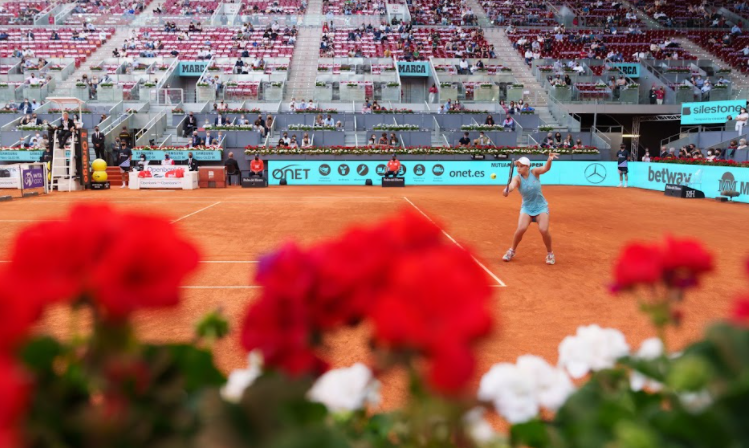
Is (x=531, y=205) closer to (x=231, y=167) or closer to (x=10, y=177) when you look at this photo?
(x=231, y=167)

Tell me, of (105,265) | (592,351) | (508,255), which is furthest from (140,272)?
(508,255)

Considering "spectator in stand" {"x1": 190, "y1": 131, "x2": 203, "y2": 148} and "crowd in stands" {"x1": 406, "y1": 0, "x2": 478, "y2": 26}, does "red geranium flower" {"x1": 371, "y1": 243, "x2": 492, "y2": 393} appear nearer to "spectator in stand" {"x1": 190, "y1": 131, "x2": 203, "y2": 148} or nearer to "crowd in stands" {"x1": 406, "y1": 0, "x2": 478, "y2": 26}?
"spectator in stand" {"x1": 190, "y1": 131, "x2": 203, "y2": 148}

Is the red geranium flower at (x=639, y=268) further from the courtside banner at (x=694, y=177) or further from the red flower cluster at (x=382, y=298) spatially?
the courtside banner at (x=694, y=177)

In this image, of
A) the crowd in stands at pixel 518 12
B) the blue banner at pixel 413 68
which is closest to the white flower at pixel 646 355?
the blue banner at pixel 413 68

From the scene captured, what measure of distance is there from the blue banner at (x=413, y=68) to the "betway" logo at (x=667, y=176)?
1840 cm

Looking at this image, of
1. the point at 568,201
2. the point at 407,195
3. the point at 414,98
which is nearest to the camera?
the point at 568,201

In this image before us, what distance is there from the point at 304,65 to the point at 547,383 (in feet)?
141

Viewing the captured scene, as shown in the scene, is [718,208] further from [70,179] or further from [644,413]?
[70,179]

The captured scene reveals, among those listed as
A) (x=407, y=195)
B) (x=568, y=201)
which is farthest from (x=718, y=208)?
(x=407, y=195)

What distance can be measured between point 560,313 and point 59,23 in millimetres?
54881

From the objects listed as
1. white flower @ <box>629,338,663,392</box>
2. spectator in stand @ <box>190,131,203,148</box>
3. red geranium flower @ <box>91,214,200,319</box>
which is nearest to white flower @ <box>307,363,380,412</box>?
red geranium flower @ <box>91,214,200,319</box>

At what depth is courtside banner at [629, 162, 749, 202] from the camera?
20223 mm

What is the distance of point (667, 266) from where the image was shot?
4.04 feet

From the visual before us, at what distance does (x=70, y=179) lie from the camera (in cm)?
2436
